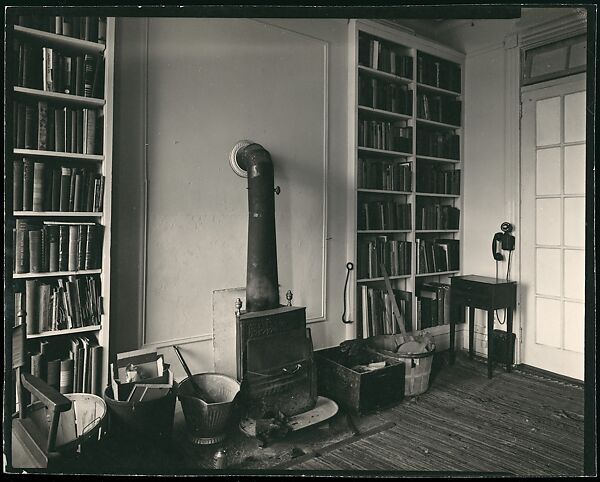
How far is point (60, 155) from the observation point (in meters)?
2.51

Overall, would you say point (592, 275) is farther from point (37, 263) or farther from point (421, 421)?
point (37, 263)

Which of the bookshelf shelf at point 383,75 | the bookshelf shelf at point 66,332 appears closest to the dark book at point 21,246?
the bookshelf shelf at point 66,332

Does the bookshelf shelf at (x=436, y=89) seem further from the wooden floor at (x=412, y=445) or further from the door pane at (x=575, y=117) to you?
the wooden floor at (x=412, y=445)

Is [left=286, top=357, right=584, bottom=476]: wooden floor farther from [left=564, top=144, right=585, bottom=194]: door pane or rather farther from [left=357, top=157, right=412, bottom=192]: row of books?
[left=357, top=157, right=412, bottom=192]: row of books

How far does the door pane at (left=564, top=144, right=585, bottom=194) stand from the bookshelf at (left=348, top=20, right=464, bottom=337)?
103 centimetres

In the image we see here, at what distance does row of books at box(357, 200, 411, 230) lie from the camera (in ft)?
13.3

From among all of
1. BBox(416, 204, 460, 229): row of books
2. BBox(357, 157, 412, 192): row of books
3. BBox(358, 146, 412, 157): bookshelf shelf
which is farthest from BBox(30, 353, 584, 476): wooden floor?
BBox(358, 146, 412, 157): bookshelf shelf

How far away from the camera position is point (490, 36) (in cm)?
444

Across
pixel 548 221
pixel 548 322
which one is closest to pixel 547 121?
pixel 548 221

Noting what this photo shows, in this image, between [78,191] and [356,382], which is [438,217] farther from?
[78,191]

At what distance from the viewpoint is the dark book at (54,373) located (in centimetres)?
255

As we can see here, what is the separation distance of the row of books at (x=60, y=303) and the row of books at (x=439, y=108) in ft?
10.7

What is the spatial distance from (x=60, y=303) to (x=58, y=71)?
48.8 inches

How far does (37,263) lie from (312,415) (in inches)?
72.4
